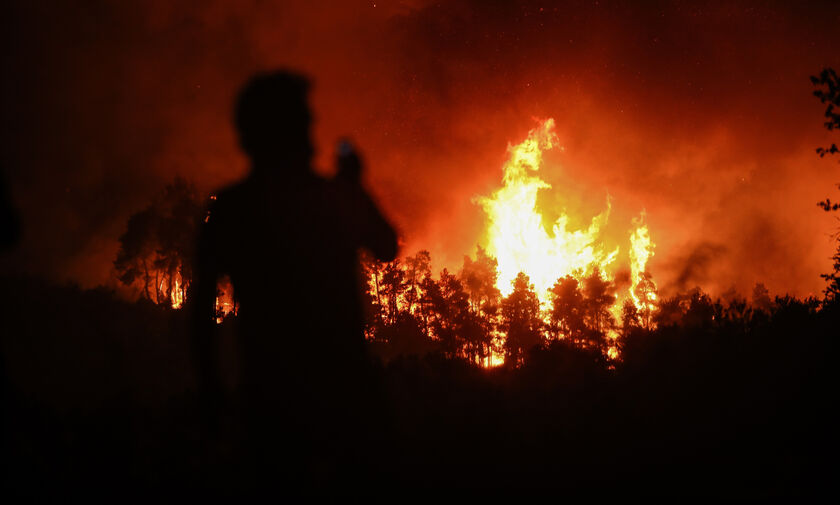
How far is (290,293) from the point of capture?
2949 mm

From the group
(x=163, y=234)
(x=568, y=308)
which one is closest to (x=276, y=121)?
(x=163, y=234)

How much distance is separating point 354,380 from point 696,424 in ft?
12.7

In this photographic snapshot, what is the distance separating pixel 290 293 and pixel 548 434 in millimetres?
3245

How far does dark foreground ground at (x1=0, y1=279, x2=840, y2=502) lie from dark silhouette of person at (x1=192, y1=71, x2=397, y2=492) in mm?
142

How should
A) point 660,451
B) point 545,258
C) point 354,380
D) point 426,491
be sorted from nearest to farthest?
1. point 354,380
2. point 426,491
3. point 660,451
4. point 545,258

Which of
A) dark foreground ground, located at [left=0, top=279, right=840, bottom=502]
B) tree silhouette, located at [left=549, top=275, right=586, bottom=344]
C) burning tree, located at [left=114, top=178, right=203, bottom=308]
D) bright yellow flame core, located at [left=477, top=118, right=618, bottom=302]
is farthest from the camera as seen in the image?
bright yellow flame core, located at [left=477, top=118, right=618, bottom=302]

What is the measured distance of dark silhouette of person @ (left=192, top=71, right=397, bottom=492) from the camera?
2.85m

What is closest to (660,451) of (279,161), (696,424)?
(696,424)

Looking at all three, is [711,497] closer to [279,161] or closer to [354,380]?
[354,380]

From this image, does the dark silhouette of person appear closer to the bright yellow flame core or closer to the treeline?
the treeline

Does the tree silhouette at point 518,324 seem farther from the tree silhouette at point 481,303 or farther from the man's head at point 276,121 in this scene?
the man's head at point 276,121

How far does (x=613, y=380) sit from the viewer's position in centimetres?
680

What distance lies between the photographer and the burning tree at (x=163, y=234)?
45.3 metres

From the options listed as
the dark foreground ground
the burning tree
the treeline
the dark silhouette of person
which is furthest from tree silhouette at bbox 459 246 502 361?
the dark silhouette of person
